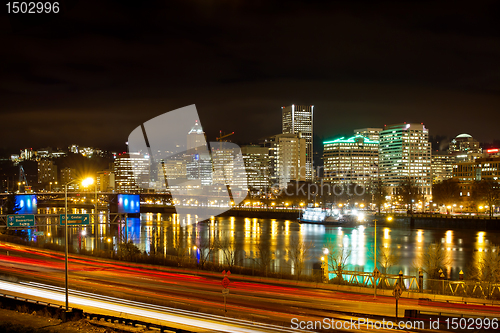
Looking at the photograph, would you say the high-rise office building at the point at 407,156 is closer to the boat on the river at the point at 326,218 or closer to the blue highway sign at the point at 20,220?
the boat on the river at the point at 326,218

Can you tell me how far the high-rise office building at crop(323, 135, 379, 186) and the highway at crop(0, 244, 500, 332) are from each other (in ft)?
245

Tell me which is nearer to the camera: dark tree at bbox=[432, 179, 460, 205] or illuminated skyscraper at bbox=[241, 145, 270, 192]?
dark tree at bbox=[432, 179, 460, 205]

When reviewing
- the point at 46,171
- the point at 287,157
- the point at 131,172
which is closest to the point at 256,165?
the point at 287,157

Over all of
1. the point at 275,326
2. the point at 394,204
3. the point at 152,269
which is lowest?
the point at 394,204

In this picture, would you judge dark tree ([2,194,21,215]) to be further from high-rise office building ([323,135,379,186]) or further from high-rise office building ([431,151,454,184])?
high-rise office building ([431,151,454,184])

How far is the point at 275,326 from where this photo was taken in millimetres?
6293

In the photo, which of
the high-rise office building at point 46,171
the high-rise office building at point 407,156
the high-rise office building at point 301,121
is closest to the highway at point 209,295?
the high-rise office building at point 407,156

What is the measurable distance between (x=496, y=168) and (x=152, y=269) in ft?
168

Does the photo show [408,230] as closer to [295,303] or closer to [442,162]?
[295,303]

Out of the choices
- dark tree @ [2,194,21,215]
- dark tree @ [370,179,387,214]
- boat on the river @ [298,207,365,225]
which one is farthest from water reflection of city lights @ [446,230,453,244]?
dark tree @ [2,194,21,215]

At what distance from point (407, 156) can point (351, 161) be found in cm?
1101

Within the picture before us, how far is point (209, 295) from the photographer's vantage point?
882 cm

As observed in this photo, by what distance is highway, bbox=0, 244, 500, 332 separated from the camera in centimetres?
729

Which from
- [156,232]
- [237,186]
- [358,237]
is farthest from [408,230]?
[237,186]
